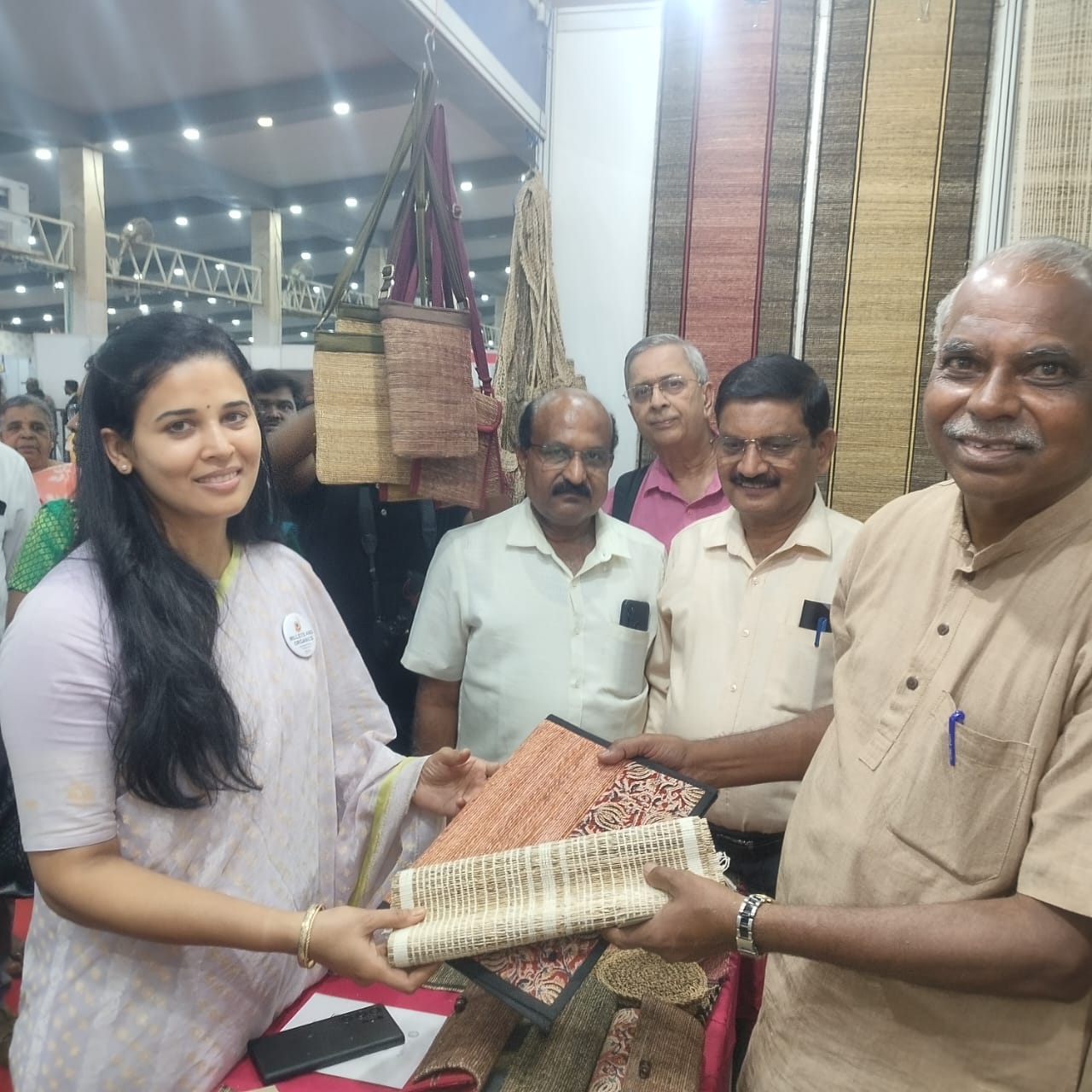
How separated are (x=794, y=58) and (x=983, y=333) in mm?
2543

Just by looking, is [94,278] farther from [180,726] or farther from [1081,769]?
[1081,769]

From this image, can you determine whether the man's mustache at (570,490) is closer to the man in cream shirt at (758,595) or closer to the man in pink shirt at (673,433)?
the man in cream shirt at (758,595)

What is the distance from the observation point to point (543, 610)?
2.31 metres

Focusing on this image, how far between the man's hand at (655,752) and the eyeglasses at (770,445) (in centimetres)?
80

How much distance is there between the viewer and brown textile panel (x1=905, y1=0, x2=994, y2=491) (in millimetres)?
2971

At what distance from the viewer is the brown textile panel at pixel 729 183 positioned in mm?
3141

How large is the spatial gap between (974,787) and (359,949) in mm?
981

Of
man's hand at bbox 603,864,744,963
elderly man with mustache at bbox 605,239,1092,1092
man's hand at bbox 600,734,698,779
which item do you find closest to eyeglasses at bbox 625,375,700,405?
man's hand at bbox 600,734,698,779

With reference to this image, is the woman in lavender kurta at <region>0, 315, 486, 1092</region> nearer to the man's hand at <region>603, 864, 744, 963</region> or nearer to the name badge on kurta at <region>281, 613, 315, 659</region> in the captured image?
the name badge on kurta at <region>281, 613, 315, 659</region>

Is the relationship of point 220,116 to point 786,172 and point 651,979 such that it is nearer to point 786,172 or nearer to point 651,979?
point 786,172

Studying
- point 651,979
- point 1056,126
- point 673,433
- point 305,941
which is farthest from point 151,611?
point 1056,126

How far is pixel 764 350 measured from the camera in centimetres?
327

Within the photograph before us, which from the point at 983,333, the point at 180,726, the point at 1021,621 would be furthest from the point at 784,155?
the point at 180,726

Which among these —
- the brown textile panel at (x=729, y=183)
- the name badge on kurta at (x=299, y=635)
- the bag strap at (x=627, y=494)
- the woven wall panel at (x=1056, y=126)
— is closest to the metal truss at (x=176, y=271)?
the name badge on kurta at (x=299, y=635)
